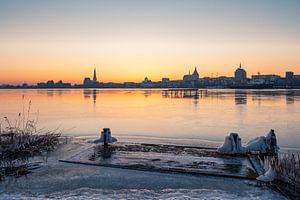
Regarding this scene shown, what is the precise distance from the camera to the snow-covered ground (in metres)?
7.31

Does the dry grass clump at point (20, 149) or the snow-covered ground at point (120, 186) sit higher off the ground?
the dry grass clump at point (20, 149)

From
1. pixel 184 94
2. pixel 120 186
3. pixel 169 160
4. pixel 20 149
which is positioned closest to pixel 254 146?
pixel 169 160

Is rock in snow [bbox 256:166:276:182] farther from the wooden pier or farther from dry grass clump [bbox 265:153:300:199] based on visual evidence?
the wooden pier

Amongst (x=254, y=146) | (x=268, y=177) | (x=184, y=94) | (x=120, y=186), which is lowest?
(x=120, y=186)

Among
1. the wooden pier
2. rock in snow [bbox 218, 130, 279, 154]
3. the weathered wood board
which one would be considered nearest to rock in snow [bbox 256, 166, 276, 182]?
the weathered wood board

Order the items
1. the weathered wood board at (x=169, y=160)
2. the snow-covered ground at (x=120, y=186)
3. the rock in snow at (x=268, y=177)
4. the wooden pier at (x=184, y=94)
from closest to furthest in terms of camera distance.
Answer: the snow-covered ground at (x=120, y=186)
the rock in snow at (x=268, y=177)
the weathered wood board at (x=169, y=160)
the wooden pier at (x=184, y=94)

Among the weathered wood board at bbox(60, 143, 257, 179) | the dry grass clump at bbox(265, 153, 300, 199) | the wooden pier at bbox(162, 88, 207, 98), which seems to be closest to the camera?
the dry grass clump at bbox(265, 153, 300, 199)

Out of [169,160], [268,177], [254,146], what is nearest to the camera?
[268,177]

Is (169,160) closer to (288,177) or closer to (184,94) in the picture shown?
(288,177)

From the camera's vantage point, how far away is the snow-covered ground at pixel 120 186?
24.0 ft

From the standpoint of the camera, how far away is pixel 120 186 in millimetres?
8062

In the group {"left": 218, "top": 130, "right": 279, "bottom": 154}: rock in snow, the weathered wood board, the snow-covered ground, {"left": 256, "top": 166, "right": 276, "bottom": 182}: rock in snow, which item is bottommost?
the snow-covered ground

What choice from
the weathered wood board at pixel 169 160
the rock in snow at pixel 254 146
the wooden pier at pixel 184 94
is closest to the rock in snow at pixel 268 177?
the weathered wood board at pixel 169 160

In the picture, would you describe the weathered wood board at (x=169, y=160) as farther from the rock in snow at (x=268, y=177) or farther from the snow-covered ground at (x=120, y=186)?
the snow-covered ground at (x=120, y=186)
